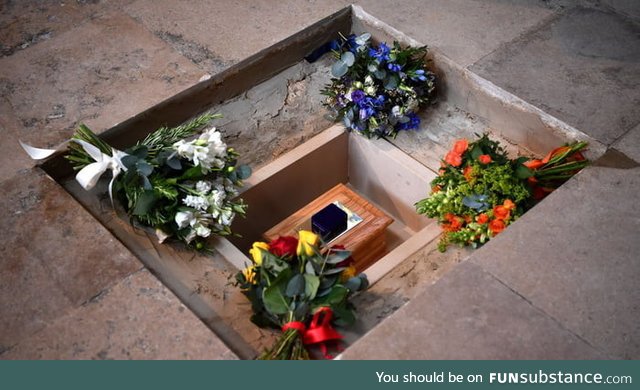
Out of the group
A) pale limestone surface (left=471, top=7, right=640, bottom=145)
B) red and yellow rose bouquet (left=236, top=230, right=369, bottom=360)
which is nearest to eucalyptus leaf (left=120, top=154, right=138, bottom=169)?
red and yellow rose bouquet (left=236, top=230, right=369, bottom=360)

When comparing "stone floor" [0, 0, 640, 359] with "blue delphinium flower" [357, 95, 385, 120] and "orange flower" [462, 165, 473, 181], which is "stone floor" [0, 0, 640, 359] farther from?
"blue delphinium flower" [357, 95, 385, 120]

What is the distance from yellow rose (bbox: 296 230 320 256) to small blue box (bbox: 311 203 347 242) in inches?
29.7

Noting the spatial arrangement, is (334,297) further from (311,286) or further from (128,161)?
(128,161)

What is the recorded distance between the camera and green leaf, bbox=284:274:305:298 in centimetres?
242

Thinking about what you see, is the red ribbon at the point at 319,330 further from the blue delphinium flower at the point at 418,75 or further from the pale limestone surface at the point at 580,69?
the pale limestone surface at the point at 580,69

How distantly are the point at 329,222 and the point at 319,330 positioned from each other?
1.04m

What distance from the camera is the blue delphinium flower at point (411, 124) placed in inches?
128

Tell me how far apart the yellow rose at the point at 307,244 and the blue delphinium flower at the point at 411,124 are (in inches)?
35.5

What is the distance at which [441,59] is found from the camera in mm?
3318

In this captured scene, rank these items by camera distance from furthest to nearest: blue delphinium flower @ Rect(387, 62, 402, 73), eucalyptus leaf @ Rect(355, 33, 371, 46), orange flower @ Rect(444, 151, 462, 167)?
eucalyptus leaf @ Rect(355, 33, 371, 46)
blue delphinium flower @ Rect(387, 62, 402, 73)
orange flower @ Rect(444, 151, 462, 167)

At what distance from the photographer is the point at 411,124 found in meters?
3.25

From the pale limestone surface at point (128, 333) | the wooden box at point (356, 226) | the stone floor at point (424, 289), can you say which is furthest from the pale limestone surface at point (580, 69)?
the pale limestone surface at point (128, 333)

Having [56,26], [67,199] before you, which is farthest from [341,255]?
[56,26]

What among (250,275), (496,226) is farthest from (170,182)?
(496,226)
